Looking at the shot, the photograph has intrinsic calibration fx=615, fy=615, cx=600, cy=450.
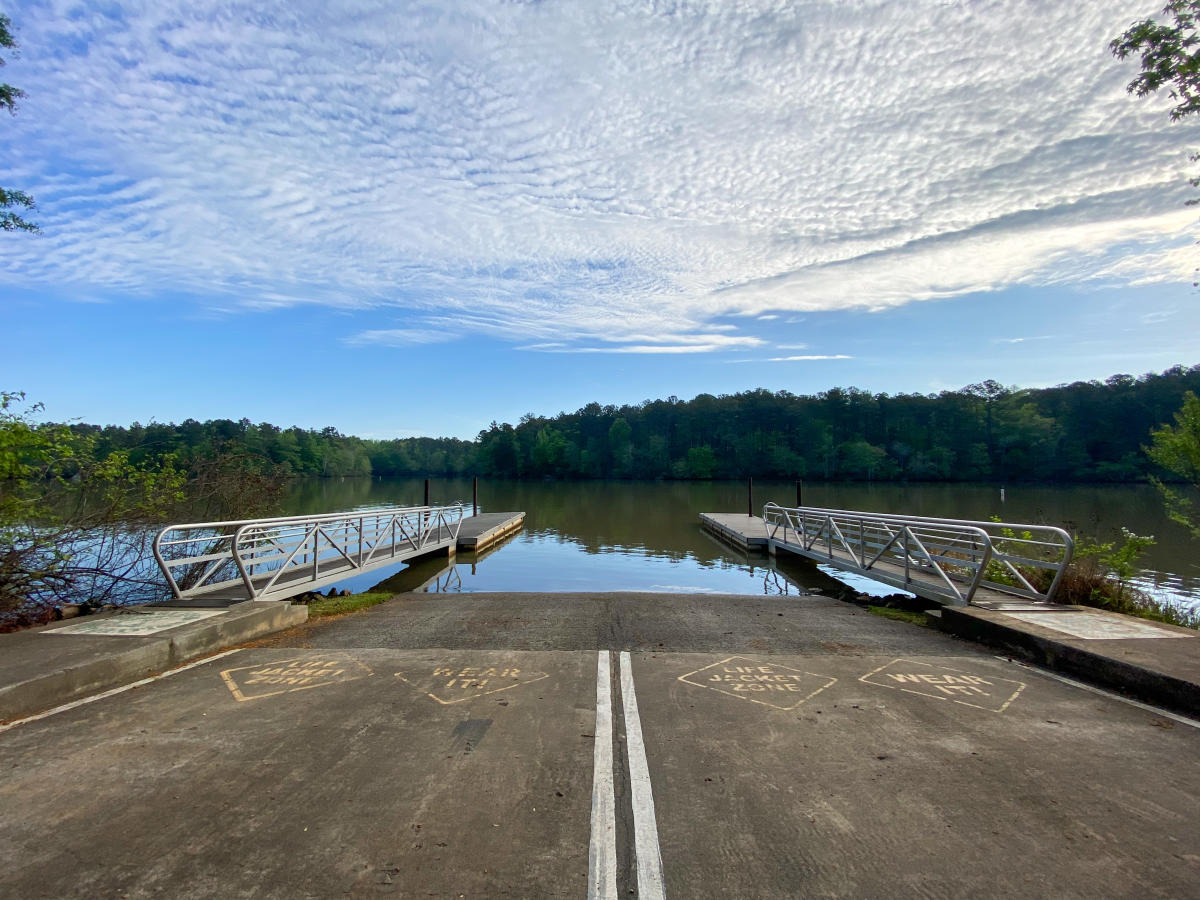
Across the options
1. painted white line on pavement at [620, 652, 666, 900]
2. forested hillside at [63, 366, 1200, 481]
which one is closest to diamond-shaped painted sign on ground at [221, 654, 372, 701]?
painted white line on pavement at [620, 652, 666, 900]

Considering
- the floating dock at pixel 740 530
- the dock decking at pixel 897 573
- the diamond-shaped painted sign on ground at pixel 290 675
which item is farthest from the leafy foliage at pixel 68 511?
the floating dock at pixel 740 530

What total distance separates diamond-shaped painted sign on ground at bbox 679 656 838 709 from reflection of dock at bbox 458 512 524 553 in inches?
634

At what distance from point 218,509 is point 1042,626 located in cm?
1386

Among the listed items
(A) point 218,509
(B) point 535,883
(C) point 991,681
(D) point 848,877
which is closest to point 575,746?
(B) point 535,883

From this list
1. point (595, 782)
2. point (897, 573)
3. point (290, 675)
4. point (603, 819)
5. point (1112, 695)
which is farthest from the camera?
point (897, 573)

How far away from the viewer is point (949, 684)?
17.3 feet

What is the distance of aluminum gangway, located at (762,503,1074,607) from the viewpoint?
25.4 feet

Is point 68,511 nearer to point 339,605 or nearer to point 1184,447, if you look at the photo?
point 339,605

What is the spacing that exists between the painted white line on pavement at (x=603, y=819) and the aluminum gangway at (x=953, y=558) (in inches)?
228

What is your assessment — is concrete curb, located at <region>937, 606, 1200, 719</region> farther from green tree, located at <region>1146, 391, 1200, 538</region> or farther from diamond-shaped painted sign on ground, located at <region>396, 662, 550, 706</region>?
green tree, located at <region>1146, 391, 1200, 538</region>

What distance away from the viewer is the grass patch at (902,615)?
8.28m

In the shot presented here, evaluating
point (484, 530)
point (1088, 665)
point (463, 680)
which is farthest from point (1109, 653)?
point (484, 530)

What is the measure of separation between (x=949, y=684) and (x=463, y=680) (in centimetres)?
417

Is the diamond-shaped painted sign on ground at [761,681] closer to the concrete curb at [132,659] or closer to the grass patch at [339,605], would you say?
the concrete curb at [132,659]
